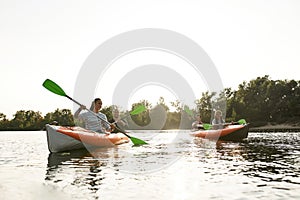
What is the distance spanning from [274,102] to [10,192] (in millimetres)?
60546

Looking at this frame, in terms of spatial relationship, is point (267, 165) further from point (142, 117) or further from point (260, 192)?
point (142, 117)

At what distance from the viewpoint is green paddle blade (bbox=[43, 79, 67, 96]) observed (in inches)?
488

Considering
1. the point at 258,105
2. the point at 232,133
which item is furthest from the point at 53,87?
the point at 258,105

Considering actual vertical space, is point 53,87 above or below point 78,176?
above

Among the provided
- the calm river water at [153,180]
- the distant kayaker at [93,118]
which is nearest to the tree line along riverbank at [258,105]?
the distant kayaker at [93,118]

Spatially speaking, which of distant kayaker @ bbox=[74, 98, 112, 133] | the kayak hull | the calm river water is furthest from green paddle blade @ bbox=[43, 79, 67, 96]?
the calm river water

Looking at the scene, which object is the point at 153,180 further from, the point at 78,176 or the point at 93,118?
the point at 93,118

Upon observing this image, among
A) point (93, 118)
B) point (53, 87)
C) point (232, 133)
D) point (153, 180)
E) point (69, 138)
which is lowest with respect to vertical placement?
point (153, 180)

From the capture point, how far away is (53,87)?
12609mm

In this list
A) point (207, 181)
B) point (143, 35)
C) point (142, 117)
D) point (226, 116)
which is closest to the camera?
point (207, 181)

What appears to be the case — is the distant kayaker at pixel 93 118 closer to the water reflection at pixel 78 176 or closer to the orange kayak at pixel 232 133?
the water reflection at pixel 78 176

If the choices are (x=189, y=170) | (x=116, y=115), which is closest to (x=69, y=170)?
(x=189, y=170)

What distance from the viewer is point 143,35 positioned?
87.8 ft

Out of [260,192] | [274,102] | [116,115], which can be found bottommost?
[260,192]
